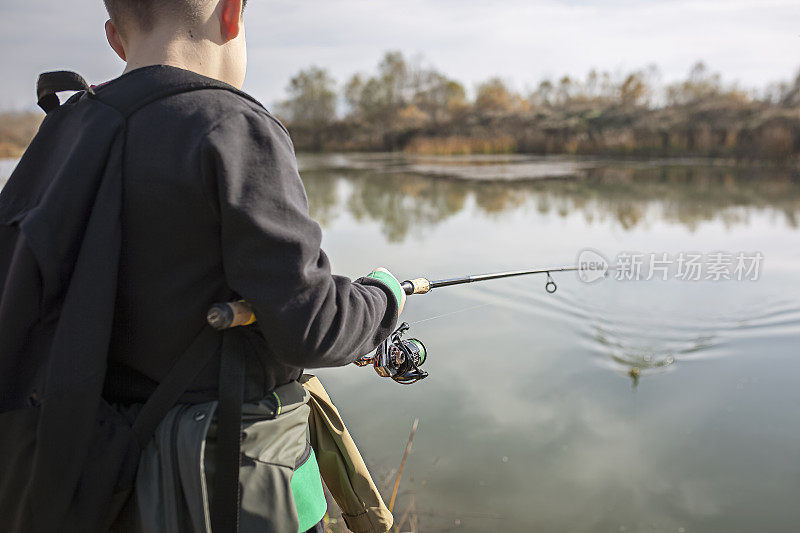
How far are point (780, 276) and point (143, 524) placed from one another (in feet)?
20.0

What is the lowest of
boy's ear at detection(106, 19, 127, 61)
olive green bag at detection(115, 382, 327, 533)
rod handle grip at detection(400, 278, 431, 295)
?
olive green bag at detection(115, 382, 327, 533)

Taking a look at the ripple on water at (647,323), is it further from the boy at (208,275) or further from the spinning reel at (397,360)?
the boy at (208,275)

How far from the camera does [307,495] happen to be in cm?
105

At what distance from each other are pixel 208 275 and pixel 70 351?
218 mm

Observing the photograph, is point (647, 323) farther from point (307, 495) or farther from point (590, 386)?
point (307, 495)

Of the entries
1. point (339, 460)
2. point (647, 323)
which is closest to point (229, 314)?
point (339, 460)

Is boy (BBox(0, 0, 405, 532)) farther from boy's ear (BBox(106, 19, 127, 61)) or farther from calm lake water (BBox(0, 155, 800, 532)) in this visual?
calm lake water (BBox(0, 155, 800, 532))

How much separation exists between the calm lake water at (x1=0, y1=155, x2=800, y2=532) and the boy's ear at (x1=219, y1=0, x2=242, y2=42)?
1556 mm

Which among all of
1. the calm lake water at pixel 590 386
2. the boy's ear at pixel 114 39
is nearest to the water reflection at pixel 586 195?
the calm lake water at pixel 590 386

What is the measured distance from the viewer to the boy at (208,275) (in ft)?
2.97

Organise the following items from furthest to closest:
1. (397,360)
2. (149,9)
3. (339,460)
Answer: (397,360), (339,460), (149,9)

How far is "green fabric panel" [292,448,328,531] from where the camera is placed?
3.38ft

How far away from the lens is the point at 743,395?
12.3ft

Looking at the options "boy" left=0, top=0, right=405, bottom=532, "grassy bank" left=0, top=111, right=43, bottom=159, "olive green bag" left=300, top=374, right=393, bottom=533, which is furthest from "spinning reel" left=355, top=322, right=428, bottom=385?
"grassy bank" left=0, top=111, right=43, bottom=159
